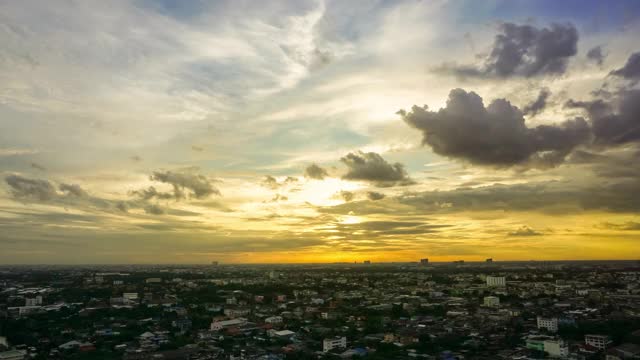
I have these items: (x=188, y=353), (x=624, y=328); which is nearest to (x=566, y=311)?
(x=624, y=328)

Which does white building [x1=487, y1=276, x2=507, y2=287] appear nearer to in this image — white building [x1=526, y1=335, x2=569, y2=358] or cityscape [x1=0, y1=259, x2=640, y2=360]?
cityscape [x1=0, y1=259, x2=640, y2=360]

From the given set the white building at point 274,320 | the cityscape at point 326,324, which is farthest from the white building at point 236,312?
the white building at point 274,320

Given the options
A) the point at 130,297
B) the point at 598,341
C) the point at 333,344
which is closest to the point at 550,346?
the point at 598,341

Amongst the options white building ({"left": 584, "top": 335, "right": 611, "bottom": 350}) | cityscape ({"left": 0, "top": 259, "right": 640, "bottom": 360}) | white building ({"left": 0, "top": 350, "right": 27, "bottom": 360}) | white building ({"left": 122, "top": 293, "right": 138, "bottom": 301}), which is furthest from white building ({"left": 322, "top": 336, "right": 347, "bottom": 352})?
white building ({"left": 122, "top": 293, "right": 138, "bottom": 301})

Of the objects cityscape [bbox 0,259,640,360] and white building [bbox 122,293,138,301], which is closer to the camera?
cityscape [bbox 0,259,640,360]

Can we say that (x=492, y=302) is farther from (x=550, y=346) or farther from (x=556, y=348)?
(x=556, y=348)
